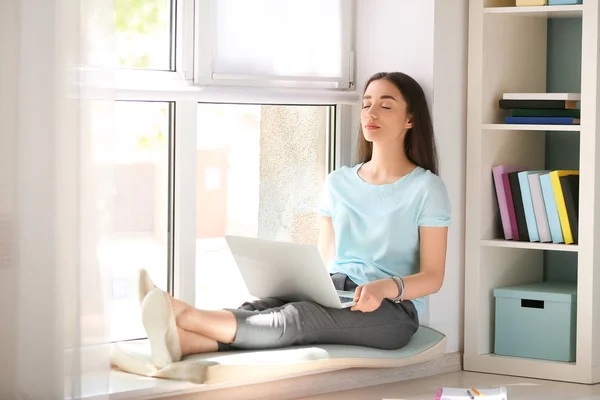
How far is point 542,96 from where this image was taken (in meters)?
3.31

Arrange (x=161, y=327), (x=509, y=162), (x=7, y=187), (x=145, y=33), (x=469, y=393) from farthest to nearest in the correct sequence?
(x=509, y=162) < (x=145, y=33) < (x=469, y=393) < (x=161, y=327) < (x=7, y=187)

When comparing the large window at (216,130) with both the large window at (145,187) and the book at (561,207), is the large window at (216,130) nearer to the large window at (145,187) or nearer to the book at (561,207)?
the large window at (145,187)

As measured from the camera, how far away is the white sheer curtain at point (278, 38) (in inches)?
128

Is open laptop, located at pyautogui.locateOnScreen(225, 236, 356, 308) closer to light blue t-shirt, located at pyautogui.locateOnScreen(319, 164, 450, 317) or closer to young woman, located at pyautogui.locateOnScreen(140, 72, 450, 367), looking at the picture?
young woman, located at pyautogui.locateOnScreen(140, 72, 450, 367)

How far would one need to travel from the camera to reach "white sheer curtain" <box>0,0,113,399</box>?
2400 mm

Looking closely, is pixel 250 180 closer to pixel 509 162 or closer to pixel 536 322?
pixel 509 162

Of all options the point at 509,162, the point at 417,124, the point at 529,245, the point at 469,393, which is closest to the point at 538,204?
the point at 529,245

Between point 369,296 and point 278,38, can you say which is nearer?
point 369,296

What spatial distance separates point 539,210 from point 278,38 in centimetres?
102

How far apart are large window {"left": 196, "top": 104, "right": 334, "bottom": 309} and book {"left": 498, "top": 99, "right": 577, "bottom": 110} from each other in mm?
604

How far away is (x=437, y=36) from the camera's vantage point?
10.9 feet

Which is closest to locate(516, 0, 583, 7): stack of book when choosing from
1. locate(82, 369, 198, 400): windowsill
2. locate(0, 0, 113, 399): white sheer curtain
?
locate(0, 0, 113, 399): white sheer curtain

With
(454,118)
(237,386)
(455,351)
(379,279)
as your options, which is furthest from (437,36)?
(237,386)

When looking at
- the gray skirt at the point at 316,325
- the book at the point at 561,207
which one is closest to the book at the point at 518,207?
the book at the point at 561,207
